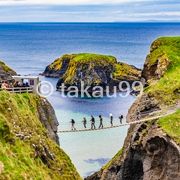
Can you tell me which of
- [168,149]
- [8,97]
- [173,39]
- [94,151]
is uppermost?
[173,39]

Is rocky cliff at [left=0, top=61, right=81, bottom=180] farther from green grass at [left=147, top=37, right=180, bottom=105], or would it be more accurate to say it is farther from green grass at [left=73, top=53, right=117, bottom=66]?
green grass at [left=73, top=53, right=117, bottom=66]

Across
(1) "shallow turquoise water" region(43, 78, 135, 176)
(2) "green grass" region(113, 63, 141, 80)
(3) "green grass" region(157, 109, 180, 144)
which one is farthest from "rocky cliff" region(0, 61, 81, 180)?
(2) "green grass" region(113, 63, 141, 80)

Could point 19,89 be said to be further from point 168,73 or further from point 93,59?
point 93,59

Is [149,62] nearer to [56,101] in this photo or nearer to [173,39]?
[173,39]

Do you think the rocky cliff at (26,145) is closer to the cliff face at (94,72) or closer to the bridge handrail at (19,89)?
the bridge handrail at (19,89)

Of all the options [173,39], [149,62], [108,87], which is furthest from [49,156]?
[108,87]

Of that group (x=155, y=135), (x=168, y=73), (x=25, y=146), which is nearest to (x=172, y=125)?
(x=155, y=135)

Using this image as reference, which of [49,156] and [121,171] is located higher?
[49,156]
